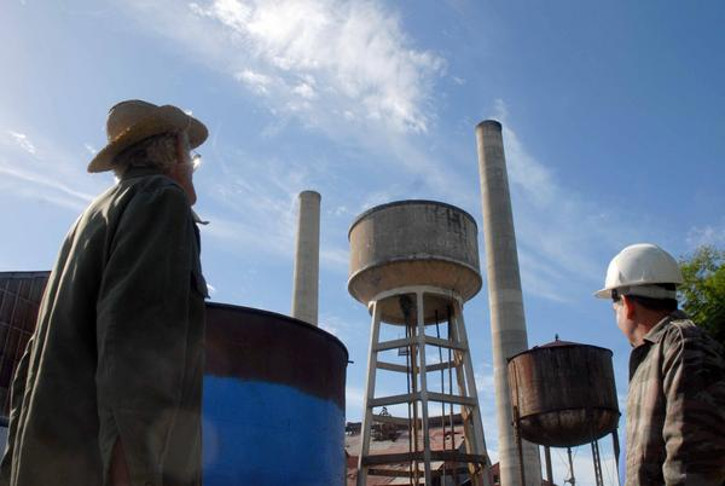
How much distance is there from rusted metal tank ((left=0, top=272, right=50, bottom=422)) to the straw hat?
1819 cm

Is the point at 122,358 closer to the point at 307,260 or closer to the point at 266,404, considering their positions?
the point at 266,404

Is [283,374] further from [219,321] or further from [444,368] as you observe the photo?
[444,368]

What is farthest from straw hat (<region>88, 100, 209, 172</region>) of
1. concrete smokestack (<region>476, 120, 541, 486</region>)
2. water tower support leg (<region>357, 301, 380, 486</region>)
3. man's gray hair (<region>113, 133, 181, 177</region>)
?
concrete smokestack (<region>476, 120, 541, 486</region>)

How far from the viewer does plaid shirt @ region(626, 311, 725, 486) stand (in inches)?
94.7

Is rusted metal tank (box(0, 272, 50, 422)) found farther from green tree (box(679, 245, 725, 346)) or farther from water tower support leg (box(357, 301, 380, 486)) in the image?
green tree (box(679, 245, 725, 346))

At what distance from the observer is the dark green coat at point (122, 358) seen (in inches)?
67.7

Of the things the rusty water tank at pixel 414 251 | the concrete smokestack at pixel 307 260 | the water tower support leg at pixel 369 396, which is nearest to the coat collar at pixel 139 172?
the rusty water tank at pixel 414 251

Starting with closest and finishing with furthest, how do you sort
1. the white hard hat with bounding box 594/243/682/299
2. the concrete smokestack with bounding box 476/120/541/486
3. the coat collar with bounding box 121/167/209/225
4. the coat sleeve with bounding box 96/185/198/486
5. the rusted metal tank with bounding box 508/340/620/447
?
the coat sleeve with bounding box 96/185/198/486 → the coat collar with bounding box 121/167/209/225 → the white hard hat with bounding box 594/243/682/299 → the rusted metal tank with bounding box 508/340/620/447 → the concrete smokestack with bounding box 476/120/541/486

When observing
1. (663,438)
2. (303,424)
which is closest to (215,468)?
(303,424)

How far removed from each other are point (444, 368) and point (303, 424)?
656 centimetres

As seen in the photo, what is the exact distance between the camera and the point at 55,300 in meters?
2.10

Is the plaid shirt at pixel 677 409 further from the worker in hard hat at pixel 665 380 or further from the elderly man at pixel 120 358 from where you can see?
the elderly man at pixel 120 358

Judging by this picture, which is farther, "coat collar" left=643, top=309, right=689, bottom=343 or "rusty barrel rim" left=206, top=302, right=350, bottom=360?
"rusty barrel rim" left=206, top=302, right=350, bottom=360

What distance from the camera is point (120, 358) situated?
1764 mm
